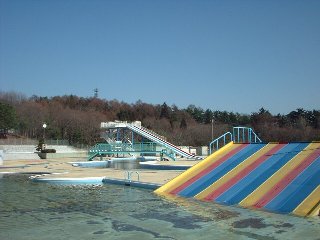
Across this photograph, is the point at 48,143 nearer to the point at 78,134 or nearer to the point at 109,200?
the point at 78,134

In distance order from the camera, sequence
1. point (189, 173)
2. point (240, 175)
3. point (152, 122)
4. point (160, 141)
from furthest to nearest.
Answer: point (152, 122), point (160, 141), point (189, 173), point (240, 175)

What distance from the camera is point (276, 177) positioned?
11.5m

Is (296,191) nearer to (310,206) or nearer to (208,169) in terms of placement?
(310,206)

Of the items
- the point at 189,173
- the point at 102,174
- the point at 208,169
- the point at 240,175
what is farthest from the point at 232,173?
the point at 102,174

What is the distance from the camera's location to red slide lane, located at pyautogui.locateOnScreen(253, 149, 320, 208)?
10.5 metres

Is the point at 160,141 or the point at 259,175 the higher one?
the point at 160,141

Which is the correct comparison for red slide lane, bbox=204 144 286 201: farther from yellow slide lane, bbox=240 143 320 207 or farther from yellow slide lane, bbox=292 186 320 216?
yellow slide lane, bbox=292 186 320 216

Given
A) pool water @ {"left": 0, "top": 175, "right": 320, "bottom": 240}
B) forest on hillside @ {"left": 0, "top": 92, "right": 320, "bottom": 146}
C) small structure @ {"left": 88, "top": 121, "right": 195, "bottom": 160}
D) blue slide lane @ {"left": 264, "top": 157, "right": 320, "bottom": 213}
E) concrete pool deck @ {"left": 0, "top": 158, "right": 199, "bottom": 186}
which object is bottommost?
pool water @ {"left": 0, "top": 175, "right": 320, "bottom": 240}

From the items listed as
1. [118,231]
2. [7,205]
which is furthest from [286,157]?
[7,205]

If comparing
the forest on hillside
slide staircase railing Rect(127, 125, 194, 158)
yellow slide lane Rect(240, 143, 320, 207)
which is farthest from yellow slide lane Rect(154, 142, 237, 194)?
the forest on hillside

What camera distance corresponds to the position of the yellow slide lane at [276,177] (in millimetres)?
10809

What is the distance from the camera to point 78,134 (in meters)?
57.3

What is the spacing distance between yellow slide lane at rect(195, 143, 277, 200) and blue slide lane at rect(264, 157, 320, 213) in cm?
230

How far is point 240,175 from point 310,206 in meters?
3.42
